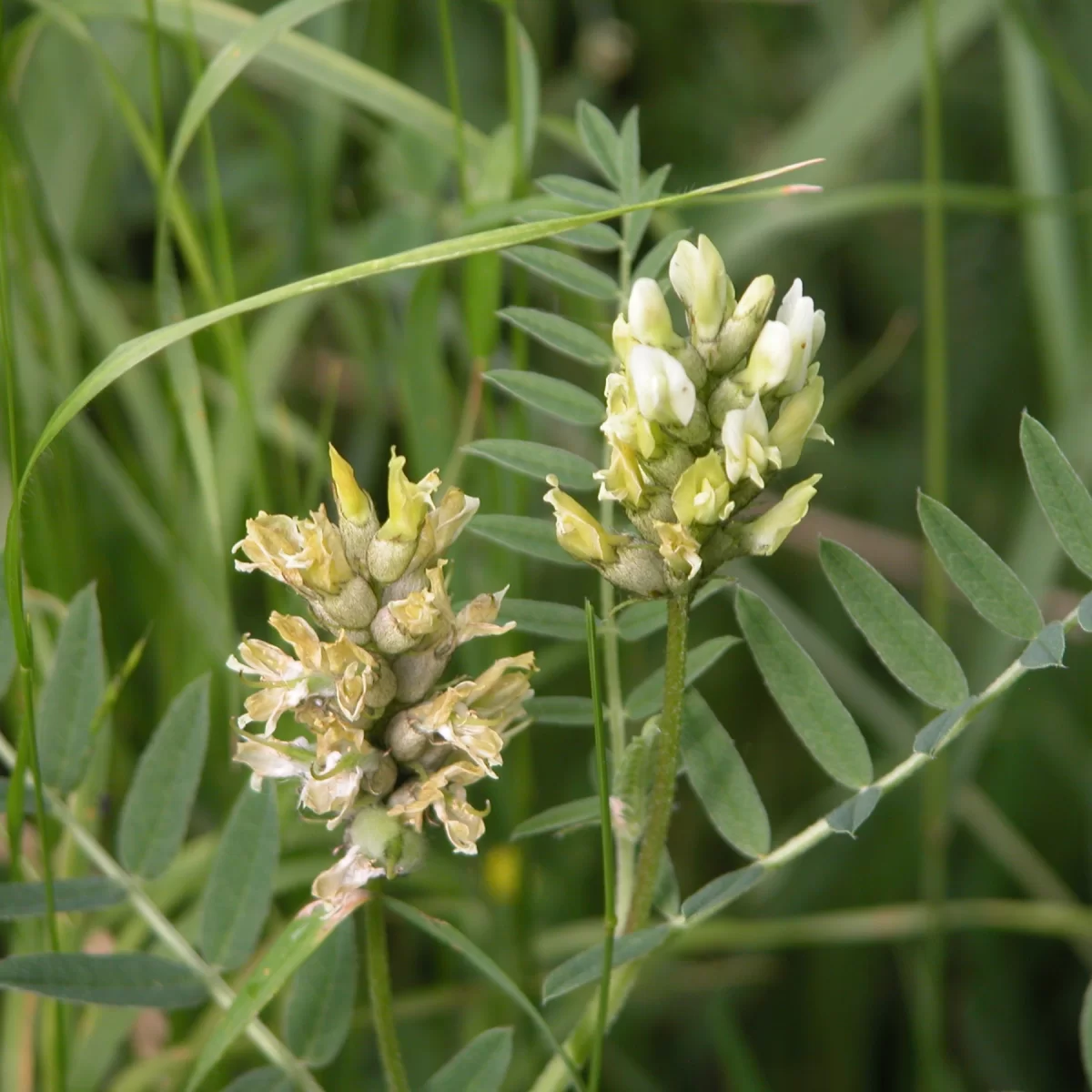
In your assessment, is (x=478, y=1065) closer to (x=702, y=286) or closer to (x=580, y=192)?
(x=702, y=286)

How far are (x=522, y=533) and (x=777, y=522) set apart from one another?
0.85ft

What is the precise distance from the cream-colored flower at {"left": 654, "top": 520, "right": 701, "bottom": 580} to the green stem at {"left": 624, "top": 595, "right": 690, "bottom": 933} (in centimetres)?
4

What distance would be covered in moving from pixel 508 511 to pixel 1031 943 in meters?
1.09

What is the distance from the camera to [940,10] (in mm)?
2092

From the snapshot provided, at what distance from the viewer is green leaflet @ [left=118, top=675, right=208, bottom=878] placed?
103 centimetres

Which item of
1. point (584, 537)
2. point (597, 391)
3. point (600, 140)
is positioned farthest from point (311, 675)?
point (597, 391)

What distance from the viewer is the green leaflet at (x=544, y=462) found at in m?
1.04

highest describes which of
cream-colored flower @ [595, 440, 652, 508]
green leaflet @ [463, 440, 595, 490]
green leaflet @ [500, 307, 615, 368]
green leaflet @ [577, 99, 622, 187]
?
green leaflet @ [577, 99, 622, 187]

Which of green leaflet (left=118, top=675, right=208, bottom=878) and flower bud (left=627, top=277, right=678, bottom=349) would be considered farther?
green leaflet (left=118, top=675, right=208, bottom=878)

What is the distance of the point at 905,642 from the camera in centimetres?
100

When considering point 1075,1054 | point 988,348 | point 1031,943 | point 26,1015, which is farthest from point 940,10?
point 26,1015

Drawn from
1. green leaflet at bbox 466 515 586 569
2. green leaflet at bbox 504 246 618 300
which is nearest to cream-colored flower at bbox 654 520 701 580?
green leaflet at bbox 466 515 586 569

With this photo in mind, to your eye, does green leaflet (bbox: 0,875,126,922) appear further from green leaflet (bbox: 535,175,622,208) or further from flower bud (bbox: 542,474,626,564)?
green leaflet (bbox: 535,175,622,208)

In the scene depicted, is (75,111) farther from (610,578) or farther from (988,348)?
(988,348)
